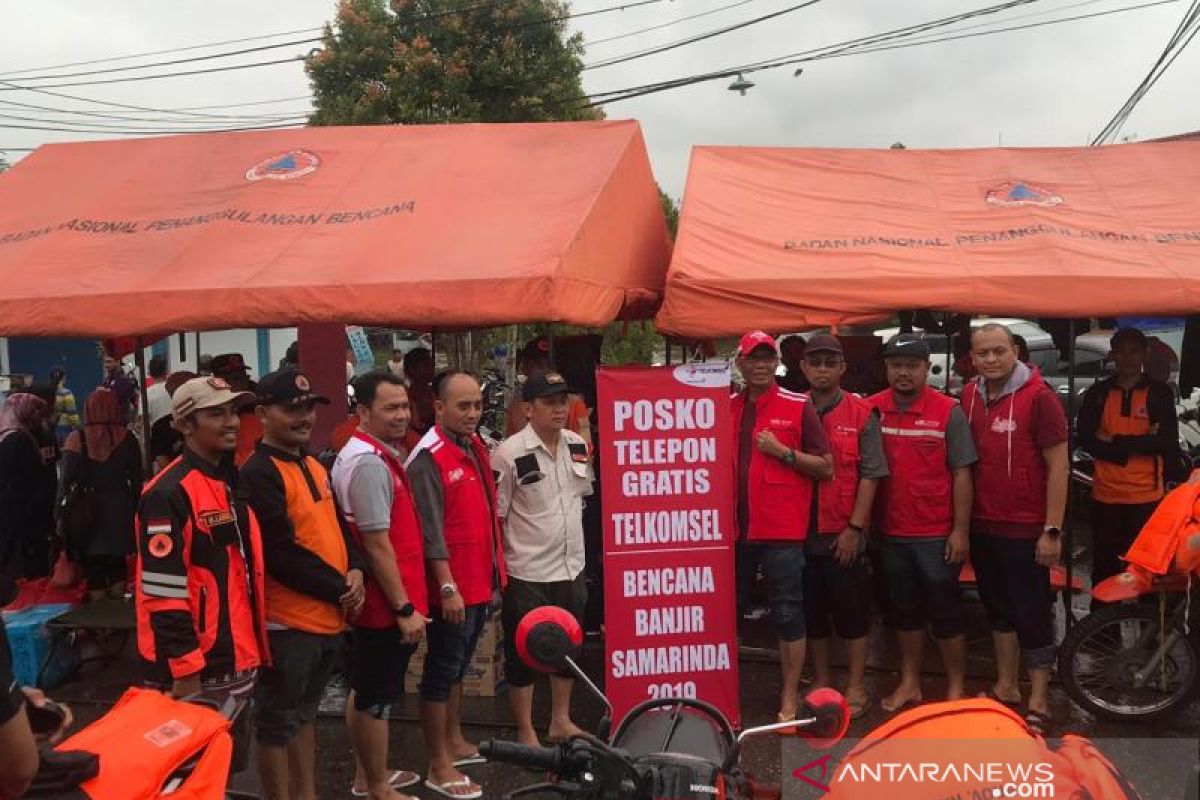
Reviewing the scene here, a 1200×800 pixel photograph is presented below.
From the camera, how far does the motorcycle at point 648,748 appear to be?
6.41 feet

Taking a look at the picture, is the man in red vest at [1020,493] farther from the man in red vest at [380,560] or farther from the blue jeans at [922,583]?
the man in red vest at [380,560]

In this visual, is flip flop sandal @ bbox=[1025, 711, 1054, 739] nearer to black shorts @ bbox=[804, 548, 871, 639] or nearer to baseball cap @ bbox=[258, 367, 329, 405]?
black shorts @ bbox=[804, 548, 871, 639]

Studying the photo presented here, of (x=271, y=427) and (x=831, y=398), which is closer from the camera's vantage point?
(x=271, y=427)

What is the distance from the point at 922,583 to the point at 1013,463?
767 mm

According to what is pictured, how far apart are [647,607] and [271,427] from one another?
6.68ft

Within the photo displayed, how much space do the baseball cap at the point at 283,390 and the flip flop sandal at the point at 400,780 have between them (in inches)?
72.4

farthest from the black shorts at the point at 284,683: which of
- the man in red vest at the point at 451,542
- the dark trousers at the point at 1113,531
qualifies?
the dark trousers at the point at 1113,531

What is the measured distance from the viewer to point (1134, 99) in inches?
521

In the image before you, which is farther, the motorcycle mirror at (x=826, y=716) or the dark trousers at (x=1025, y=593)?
the dark trousers at (x=1025, y=593)

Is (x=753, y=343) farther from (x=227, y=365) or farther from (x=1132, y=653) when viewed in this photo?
(x=227, y=365)

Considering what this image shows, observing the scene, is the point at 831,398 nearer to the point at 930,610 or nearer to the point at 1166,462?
the point at 930,610

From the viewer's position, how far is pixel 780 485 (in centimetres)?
494

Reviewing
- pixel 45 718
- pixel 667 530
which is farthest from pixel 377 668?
pixel 45 718

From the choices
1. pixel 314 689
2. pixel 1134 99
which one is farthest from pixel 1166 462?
pixel 1134 99
